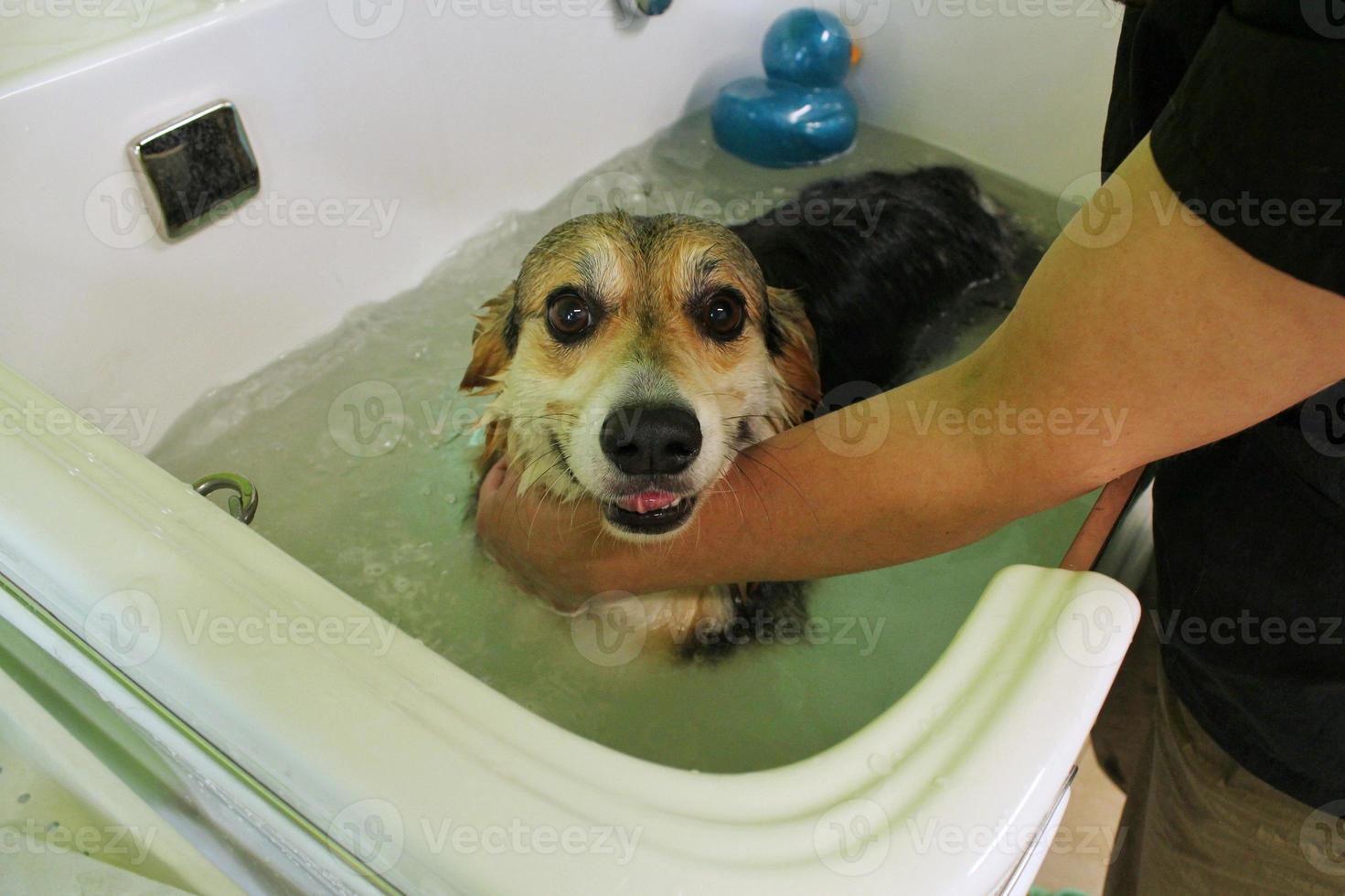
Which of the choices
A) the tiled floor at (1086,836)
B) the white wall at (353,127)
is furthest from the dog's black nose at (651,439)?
the tiled floor at (1086,836)

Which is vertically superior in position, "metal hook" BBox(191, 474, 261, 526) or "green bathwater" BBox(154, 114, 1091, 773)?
"metal hook" BBox(191, 474, 261, 526)

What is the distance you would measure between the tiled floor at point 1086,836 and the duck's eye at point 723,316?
1.09 m

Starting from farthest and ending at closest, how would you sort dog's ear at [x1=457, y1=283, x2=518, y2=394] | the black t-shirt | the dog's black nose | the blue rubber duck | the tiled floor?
the blue rubber duck < the tiled floor < dog's ear at [x1=457, y1=283, x2=518, y2=394] < the dog's black nose < the black t-shirt

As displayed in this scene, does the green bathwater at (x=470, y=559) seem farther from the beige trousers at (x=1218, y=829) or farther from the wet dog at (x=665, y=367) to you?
the beige trousers at (x=1218, y=829)

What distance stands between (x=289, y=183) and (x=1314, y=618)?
1791mm

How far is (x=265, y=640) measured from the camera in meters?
0.72

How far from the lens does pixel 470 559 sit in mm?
1600

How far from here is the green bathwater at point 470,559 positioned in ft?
4.57

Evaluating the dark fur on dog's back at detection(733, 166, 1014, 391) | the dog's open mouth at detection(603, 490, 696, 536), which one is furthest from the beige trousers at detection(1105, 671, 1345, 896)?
the dark fur on dog's back at detection(733, 166, 1014, 391)

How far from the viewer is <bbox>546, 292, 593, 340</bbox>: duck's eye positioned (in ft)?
4.34

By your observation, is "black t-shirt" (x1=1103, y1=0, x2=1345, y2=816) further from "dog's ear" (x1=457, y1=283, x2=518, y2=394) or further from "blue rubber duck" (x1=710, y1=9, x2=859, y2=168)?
"blue rubber duck" (x1=710, y1=9, x2=859, y2=168)

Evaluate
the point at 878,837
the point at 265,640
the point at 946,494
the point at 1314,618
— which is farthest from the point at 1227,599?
the point at 265,640

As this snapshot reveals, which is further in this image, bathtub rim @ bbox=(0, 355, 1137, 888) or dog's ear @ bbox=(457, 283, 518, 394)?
dog's ear @ bbox=(457, 283, 518, 394)

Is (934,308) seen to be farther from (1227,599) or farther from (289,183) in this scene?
Result: (289,183)
